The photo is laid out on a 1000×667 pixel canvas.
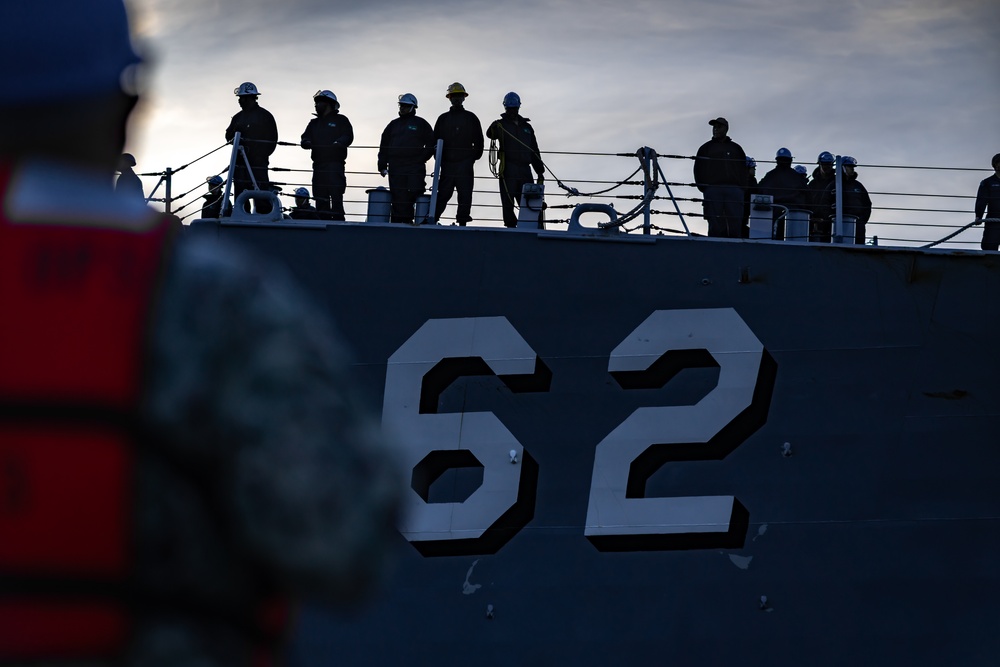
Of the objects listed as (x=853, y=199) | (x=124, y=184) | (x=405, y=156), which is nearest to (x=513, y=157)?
(x=405, y=156)

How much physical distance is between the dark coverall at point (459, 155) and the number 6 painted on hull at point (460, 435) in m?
1.01

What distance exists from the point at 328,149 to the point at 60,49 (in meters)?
9.86

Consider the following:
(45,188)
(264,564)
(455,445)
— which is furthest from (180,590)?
(455,445)

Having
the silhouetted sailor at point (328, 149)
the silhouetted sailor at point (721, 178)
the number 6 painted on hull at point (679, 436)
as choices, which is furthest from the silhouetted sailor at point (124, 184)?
the silhouetted sailor at point (721, 178)

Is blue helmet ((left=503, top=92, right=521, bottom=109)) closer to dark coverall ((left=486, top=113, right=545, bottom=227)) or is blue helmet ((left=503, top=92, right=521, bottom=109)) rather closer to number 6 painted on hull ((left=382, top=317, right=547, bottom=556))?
dark coverall ((left=486, top=113, right=545, bottom=227))

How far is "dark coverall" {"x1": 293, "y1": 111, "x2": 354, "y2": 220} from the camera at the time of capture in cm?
1059

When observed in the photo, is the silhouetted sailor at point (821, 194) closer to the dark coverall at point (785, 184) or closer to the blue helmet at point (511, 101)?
the dark coverall at point (785, 184)

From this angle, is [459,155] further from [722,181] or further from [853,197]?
[853,197]

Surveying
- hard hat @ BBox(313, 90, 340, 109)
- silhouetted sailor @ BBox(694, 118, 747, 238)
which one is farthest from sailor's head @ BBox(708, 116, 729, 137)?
hard hat @ BBox(313, 90, 340, 109)

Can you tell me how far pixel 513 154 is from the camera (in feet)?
36.3

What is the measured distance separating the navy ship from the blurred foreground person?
27.6 ft

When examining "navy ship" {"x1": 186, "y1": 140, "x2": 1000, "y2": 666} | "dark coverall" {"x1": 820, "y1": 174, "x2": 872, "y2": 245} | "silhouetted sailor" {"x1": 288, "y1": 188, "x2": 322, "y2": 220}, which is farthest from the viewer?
"dark coverall" {"x1": 820, "y1": 174, "x2": 872, "y2": 245}

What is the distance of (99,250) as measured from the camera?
1.12m

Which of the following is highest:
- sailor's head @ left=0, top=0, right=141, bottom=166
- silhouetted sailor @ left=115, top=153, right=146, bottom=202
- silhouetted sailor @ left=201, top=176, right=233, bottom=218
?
sailor's head @ left=0, top=0, right=141, bottom=166
